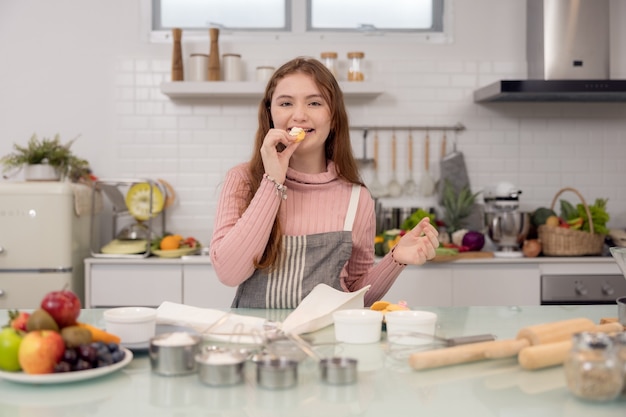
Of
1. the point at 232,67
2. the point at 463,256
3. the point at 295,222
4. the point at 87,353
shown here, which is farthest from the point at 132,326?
the point at 232,67

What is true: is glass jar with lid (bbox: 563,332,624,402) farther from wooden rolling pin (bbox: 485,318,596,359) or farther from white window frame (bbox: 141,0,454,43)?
white window frame (bbox: 141,0,454,43)

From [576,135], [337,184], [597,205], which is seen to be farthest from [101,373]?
[576,135]

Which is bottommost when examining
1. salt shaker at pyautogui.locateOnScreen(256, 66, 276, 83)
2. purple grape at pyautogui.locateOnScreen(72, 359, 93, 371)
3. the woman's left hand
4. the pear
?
purple grape at pyautogui.locateOnScreen(72, 359, 93, 371)

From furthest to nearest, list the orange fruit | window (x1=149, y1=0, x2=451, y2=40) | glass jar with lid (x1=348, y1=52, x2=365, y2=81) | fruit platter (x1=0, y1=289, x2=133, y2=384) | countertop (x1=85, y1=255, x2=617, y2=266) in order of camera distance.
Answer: window (x1=149, y1=0, x2=451, y2=40)
glass jar with lid (x1=348, y1=52, x2=365, y2=81)
the orange fruit
countertop (x1=85, y1=255, x2=617, y2=266)
fruit platter (x1=0, y1=289, x2=133, y2=384)

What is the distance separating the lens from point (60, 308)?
53.5 inches

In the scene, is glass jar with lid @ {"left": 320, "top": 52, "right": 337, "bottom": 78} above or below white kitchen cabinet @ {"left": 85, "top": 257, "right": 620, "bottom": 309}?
above

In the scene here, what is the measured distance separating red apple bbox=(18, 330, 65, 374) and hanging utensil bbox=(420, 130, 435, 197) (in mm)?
3523

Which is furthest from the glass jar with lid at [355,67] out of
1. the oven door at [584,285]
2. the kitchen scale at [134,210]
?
the oven door at [584,285]

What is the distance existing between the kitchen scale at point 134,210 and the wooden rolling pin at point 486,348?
2863 mm

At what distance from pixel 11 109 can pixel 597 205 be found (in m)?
3.42

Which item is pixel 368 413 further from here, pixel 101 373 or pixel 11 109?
pixel 11 109

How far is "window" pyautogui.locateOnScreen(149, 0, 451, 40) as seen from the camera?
4691 millimetres

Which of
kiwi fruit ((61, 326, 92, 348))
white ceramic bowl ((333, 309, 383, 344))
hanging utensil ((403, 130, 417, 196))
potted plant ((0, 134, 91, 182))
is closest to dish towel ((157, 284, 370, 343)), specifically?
white ceramic bowl ((333, 309, 383, 344))

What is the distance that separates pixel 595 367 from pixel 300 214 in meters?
1.40
